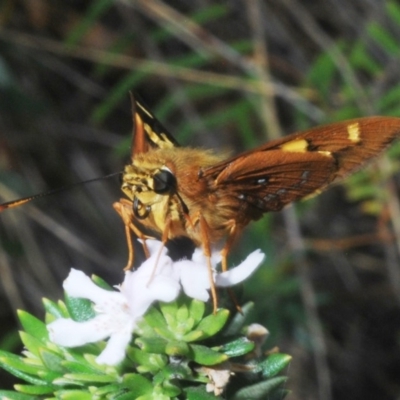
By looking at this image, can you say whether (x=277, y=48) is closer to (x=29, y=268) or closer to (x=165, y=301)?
(x=29, y=268)

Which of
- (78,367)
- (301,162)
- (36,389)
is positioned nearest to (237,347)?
(78,367)

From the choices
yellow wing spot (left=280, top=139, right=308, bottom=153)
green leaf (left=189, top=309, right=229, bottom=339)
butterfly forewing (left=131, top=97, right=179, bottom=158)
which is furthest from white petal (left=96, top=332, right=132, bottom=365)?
yellow wing spot (left=280, top=139, right=308, bottom=153)

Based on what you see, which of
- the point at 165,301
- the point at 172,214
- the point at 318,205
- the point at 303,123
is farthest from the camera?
the point at 318,205

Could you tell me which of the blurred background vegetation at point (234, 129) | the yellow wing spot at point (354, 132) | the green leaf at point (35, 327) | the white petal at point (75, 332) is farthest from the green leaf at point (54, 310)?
the blurred background vegetation at point (234, 129)

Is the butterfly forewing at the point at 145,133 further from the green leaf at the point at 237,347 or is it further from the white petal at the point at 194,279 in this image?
the green leaf at the point at 237,347

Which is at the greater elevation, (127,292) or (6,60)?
(6,60)

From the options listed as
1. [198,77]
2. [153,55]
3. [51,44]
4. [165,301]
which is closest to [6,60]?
[51,44]

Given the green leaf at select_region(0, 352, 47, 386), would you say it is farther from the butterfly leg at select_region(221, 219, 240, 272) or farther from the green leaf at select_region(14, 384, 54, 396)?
the butterfly leg at select_region(221, 219, 240, 272)
